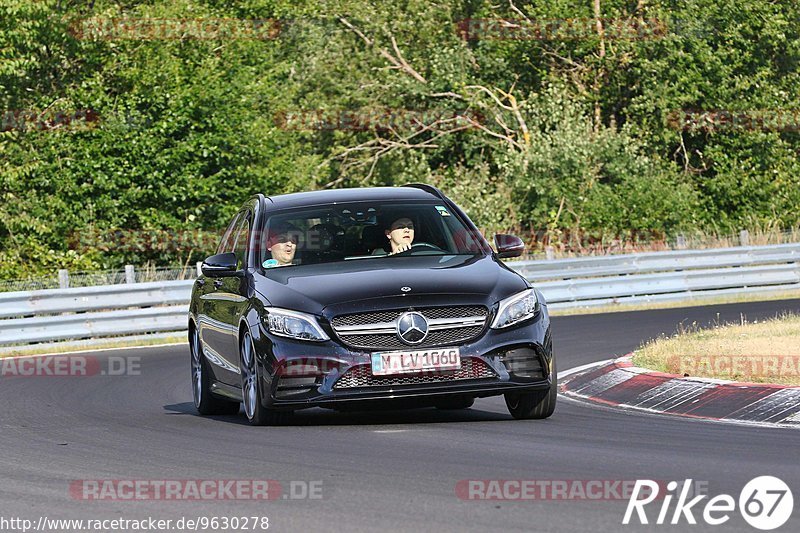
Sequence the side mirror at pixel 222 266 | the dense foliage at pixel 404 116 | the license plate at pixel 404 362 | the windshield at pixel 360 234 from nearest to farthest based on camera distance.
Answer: the license plate at pixel 404 362, the windshield at pixel 360 234, the side mirror at pixel 222 266, the dense foliage at pixel 404 116

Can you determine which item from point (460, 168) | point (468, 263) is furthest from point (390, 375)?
point (460, 168)

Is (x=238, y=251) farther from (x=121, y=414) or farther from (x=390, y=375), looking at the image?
(x=390, y=375)

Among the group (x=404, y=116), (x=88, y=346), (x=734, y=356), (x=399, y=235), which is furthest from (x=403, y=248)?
(x=404, y=116)

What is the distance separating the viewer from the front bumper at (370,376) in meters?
10.2

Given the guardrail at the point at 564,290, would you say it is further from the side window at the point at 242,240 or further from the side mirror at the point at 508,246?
the side mirror at the point at 508,246

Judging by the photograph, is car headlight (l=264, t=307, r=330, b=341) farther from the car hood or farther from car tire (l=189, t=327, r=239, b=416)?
car tire (l=189, t=327, r=239, b=416)

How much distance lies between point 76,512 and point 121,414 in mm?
5741

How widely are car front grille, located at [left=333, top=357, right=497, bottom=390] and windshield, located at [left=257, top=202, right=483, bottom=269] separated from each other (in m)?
1.33

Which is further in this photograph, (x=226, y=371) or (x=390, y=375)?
(x=226, y=371)

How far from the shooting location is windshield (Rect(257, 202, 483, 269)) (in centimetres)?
1155

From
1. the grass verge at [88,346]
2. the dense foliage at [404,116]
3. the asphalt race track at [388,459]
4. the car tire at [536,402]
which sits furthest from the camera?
the dense foliage at [404,116]

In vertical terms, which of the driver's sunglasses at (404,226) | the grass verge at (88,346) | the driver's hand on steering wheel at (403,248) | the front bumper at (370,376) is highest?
the driver's sunglasses at (404,226)

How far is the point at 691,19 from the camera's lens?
41.2m

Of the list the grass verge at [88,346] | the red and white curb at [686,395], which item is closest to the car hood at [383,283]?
the red and white curb at [686,395]
